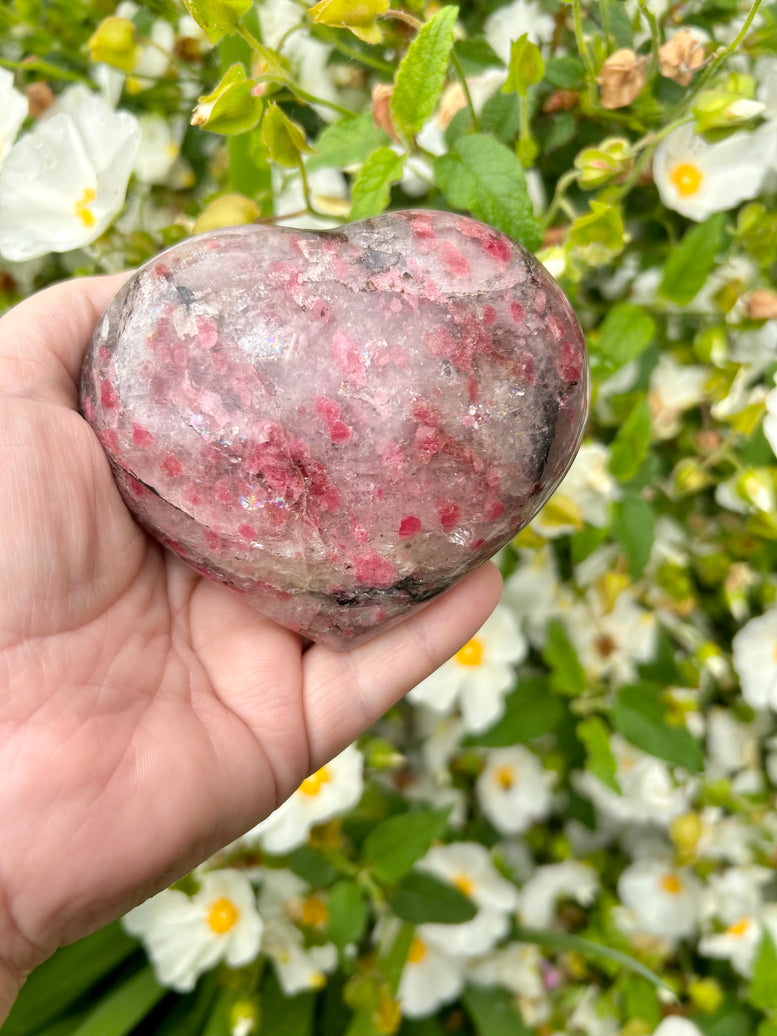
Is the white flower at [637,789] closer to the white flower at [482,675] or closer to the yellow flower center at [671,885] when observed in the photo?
the yellow flower center at [671,885]

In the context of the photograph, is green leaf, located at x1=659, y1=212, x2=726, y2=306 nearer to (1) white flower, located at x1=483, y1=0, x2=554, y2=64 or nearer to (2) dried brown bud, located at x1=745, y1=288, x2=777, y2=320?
(2) dried brown bud, located at x1=745, y1=288, x2=777, y2=320

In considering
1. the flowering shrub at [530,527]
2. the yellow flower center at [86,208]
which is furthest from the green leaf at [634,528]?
the yellow flower center at [86,208]

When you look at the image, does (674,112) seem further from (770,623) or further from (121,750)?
(121,750)

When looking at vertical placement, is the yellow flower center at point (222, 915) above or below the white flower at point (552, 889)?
above

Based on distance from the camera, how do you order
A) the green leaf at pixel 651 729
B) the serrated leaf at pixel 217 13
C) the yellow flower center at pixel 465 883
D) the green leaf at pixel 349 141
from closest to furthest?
the serrated leaf at pixel 217 13, the green leaf at pixel 349 141, the green leaf at pixel 651 729, the yellow flower center at pixel 465 883

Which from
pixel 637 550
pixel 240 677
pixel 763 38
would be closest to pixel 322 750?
pixel 240 677

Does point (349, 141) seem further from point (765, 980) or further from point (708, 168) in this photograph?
point (765, 980)
